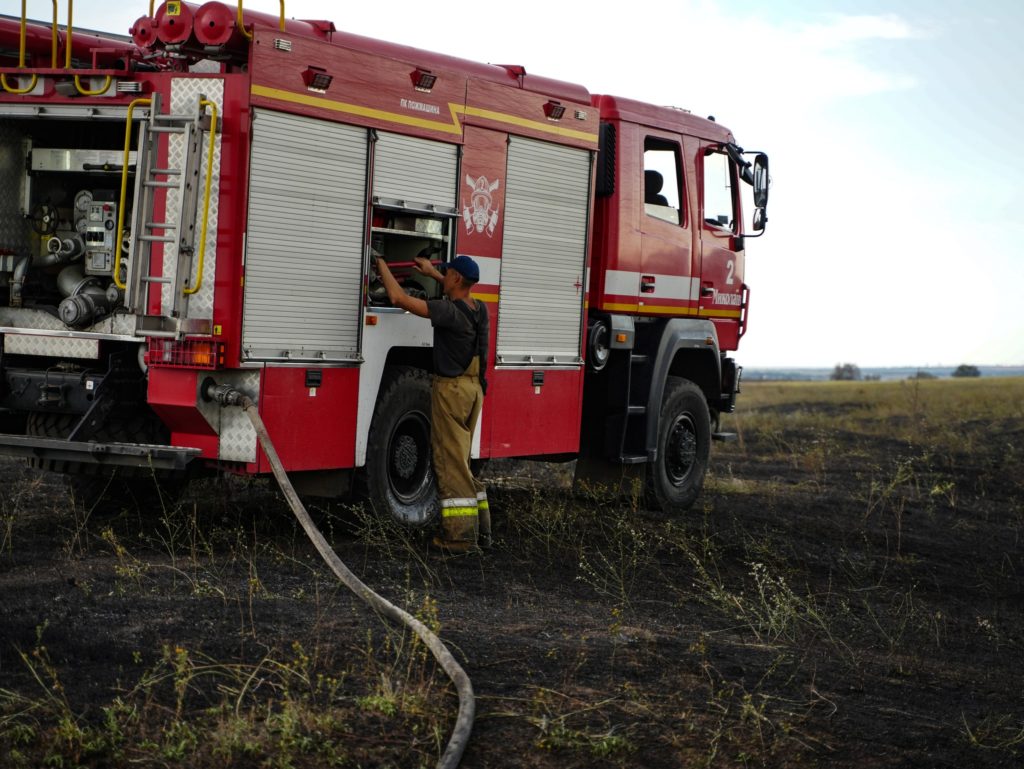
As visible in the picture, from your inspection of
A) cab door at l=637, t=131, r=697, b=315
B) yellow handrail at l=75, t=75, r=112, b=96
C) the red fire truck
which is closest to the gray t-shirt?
the red fire truck

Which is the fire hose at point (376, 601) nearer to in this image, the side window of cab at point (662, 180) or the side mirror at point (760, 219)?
the side window of cab at point (662, 180)

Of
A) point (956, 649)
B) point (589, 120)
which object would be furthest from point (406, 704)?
point (589, 120)

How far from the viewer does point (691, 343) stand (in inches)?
500

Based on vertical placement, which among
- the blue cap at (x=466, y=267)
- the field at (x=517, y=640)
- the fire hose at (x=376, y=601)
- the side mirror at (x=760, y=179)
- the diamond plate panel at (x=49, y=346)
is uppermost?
the side mirror at (x=760, y=179)

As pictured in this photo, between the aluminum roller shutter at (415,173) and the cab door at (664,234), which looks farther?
the cab door at (664,234)

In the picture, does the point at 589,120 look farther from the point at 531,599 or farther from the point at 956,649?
the point at 956,649

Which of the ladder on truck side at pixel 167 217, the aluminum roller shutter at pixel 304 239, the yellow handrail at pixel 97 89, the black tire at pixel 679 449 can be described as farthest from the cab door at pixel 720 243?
the yellow handrail at pixel 97 89

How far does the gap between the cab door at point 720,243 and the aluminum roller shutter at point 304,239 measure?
449 cm

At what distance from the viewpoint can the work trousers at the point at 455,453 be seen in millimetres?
9469

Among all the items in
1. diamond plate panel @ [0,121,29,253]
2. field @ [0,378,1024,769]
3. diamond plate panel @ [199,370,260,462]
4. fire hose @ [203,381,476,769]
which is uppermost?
diamond plate panel @ [0,121,29,253]

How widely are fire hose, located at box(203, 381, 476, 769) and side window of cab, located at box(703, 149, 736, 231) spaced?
5764 mm

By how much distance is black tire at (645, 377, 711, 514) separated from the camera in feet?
41.6

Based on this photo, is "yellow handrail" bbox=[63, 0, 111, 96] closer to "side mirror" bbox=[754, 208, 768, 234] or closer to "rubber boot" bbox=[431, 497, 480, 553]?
"rubber boot" bbox=[431, 497, 480, 553]

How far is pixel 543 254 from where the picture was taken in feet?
35.7
